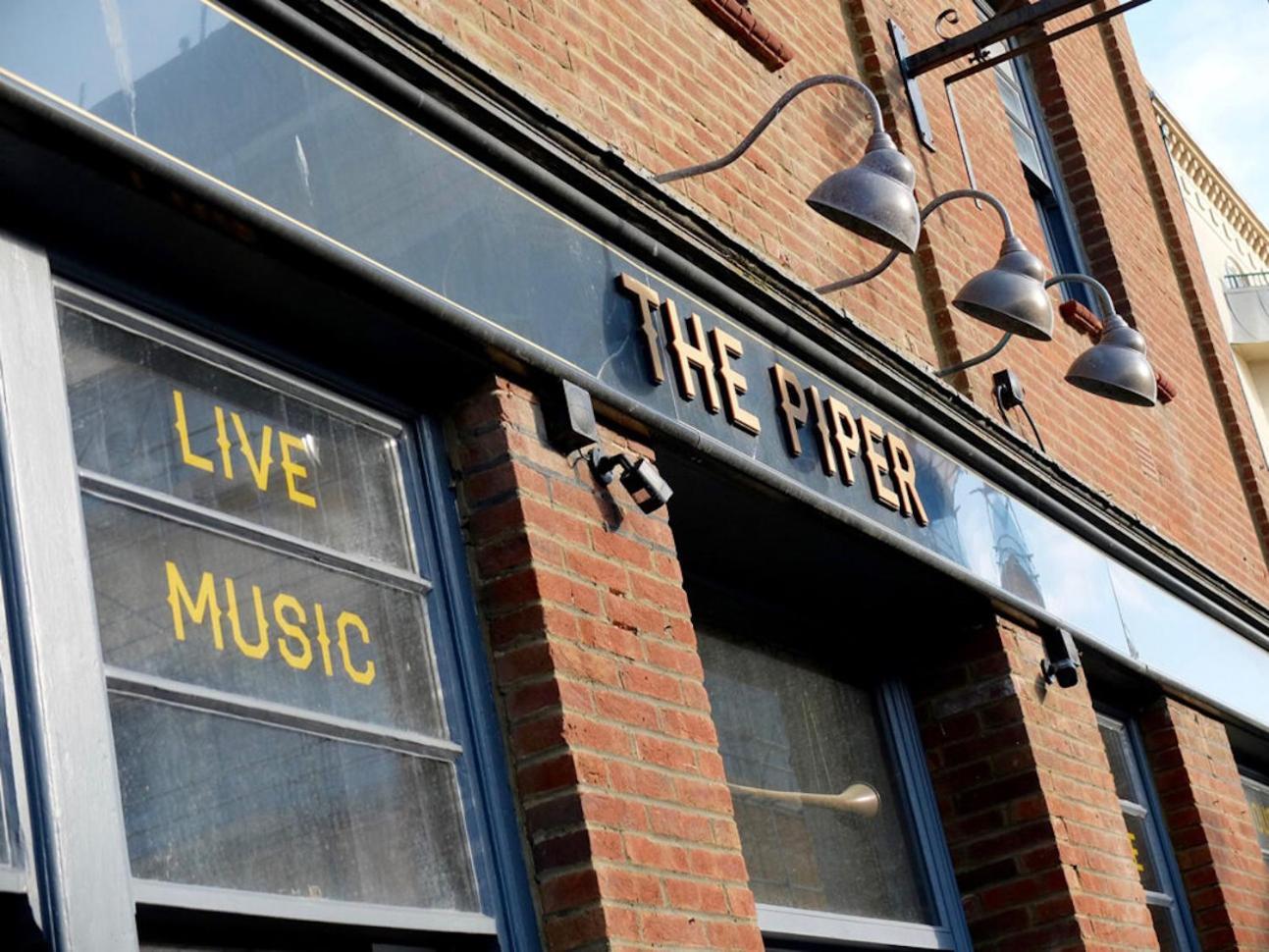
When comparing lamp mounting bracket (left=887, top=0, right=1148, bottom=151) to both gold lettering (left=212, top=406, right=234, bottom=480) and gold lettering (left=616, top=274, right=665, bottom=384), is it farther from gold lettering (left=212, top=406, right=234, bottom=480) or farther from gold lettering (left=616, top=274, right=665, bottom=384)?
gold lettering (left=212, top=406, right=234, bottom=480)

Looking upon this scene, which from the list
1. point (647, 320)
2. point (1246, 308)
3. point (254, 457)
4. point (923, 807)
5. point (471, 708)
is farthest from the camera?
point (1246, 308)

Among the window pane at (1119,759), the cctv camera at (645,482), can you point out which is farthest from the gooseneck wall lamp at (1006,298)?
the window pane at (1119,759)

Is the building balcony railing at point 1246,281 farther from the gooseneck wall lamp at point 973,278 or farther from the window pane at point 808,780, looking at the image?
the window pane at point 808,780

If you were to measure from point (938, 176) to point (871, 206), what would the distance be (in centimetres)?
287

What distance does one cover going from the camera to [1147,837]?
7.49 metres

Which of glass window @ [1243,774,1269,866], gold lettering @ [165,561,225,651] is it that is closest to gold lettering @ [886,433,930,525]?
gold lettering @ [165,561,225,651]

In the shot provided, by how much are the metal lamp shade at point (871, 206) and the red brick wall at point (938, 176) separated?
1.83 ft

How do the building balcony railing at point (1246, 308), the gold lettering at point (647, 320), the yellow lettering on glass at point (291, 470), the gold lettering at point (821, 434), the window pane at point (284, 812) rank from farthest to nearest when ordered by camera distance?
the building balcony railing at point (1246, 308) → the gold lettering at point (821, 434) → the gold lettering at point (647, 320) → the yellow lettering on glass at point (291, 470) → the window pane at point (284, 812)

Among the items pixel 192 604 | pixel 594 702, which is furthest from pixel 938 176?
pixel 192 604

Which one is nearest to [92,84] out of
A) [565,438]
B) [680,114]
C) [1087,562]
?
[565,438]

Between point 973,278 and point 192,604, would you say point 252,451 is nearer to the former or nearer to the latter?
point 192,604

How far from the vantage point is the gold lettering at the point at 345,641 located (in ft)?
12.8

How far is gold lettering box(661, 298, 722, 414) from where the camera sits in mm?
5027

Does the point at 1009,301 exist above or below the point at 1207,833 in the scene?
above
